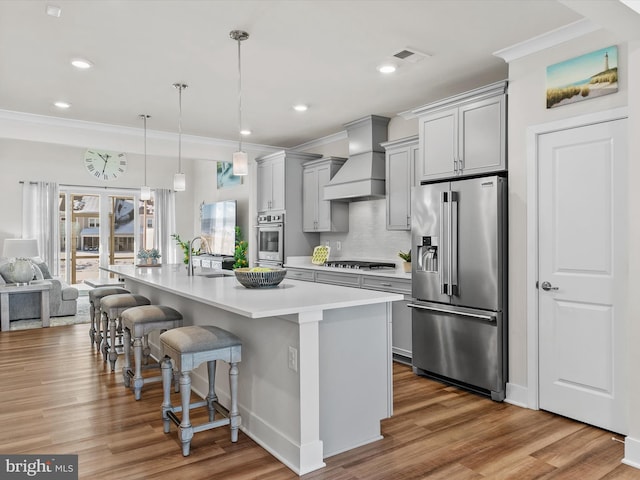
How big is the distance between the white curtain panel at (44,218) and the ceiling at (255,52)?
387 centimetres

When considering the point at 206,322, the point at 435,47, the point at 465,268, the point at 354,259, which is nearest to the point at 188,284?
the point at 206,322

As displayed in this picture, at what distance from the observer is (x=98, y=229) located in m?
9.11

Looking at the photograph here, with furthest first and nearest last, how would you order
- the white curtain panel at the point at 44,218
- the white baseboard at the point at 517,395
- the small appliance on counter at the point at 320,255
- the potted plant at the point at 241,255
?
the white curtain panel at the point at 44,218 → the potted plant at the point at 241,255 → the small appliance on counter at the point at 320,255 → the white baseboard at the point at 517,395

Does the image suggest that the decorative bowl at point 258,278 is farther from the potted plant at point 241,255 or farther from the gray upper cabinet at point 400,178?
the potted plant at point 241,255

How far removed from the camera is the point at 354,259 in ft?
19.4

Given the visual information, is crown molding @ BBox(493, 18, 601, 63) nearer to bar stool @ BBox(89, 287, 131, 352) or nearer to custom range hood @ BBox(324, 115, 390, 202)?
custom range hood @ BBox(324, 115, 390, 202)

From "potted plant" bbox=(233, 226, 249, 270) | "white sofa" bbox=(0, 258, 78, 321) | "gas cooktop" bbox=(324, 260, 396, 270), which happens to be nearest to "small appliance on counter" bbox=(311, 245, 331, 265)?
"gas cooktop" bbox=(324, 260, 396, 270)

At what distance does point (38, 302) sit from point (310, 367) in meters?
5.71

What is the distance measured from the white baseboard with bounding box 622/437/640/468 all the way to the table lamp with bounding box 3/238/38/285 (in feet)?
22.8

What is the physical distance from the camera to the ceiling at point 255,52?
2.80 meters

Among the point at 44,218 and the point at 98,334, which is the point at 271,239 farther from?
the point at 44,218

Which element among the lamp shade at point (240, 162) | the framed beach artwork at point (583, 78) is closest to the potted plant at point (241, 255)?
the lamp shade at point (240, 162)

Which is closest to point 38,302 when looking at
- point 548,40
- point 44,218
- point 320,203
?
point 44,218

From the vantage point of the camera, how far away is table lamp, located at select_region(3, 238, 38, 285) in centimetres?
634
